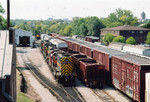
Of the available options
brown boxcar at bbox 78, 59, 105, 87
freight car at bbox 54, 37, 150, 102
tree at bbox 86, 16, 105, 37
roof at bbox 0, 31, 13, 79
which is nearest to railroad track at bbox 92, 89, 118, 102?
brown boxcar at bbox 78, 59, 105, 87

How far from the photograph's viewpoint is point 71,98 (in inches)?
882

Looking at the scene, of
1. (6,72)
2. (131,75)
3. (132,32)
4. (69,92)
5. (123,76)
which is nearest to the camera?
(6,72)

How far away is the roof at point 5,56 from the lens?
33.7ft

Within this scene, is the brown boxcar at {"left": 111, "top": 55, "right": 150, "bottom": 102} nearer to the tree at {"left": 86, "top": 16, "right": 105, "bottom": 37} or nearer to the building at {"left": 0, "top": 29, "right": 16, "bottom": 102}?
the building at {"left": 0, "top": 29, "right": 16, "bottom": 102}

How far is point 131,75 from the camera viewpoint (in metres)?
20.6

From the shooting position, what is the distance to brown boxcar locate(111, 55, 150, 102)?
A: 19.2 m

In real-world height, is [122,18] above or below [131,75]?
above

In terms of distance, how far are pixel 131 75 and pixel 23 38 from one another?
188 feet

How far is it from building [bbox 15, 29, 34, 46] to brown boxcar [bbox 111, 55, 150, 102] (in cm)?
5034

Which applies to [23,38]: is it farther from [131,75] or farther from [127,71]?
[131,75]

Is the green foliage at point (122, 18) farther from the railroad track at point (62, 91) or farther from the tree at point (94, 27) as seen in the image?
the railroad track at point (62, 91)

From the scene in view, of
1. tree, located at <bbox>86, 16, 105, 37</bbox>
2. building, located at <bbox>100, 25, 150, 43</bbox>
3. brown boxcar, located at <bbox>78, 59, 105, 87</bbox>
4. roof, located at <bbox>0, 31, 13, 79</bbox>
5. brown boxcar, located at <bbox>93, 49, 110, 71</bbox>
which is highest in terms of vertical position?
tree, located at <bbox>86, 16, 105, 37</bbox>

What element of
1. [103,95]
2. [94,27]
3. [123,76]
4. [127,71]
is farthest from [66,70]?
[94,27]

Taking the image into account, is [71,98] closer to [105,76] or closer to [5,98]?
[105,76]
